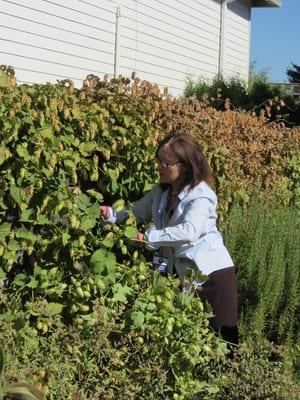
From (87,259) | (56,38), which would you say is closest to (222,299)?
(87,259)

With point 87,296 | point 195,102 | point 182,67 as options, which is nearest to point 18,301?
point 87,296

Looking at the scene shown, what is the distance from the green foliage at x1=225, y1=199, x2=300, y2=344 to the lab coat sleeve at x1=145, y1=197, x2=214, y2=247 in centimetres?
108

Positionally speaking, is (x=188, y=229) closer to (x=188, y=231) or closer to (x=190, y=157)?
(x=188, y=231)

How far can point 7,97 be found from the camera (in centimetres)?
356

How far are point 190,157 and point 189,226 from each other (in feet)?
1.29

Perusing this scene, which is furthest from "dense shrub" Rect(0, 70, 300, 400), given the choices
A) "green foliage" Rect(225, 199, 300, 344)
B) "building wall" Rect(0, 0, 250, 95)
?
"building wall" Rect(0, 0, 250, 95)

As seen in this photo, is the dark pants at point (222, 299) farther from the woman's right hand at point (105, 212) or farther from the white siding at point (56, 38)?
the white siding at point (56, 38)

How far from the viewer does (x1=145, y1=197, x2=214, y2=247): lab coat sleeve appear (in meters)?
3.71

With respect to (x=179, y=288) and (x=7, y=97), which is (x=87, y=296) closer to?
(x=179, y=288)

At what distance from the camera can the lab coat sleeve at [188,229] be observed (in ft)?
12.2

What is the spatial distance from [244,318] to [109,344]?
1.72 metres

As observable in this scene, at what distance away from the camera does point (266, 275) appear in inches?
187

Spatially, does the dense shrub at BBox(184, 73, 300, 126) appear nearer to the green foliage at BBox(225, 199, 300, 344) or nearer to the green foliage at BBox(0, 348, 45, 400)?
the green foliage at BBox(225, 199, 300, 344)

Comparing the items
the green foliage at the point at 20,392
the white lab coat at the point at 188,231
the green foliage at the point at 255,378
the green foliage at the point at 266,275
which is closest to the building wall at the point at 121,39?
the green foliage at the point at 266,275
